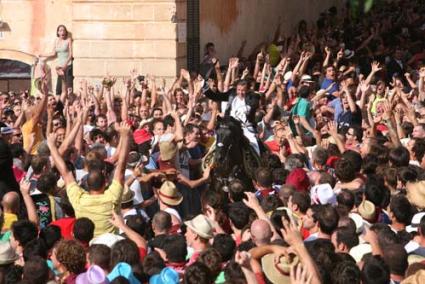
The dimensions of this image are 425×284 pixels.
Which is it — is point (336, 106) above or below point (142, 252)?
above

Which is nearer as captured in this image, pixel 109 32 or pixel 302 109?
pixel 302 109

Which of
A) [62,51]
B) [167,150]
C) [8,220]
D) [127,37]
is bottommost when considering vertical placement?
[8,220]

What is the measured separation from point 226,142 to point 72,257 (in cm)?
559

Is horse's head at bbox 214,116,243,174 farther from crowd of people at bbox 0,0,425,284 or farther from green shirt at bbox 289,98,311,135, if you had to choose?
green shirt at bbox 289,98,311,135

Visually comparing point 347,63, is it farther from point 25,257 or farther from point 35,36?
point 25,257

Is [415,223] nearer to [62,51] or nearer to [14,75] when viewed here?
[62,51]

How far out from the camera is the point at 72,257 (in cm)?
916

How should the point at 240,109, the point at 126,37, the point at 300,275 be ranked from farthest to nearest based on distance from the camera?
the point at 126,37, the point at 240,109, the point at 300,275

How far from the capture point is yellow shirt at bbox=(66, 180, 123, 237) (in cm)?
1101

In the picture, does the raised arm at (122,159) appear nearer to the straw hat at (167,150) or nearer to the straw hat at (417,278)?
the straw hat at (167,150)

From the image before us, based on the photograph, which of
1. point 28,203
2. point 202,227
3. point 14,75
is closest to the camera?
point 202,227

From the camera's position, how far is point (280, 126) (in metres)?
15.5

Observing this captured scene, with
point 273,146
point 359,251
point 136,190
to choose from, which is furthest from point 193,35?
point 359,251

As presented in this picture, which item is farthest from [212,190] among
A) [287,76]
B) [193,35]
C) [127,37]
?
[193,35]
